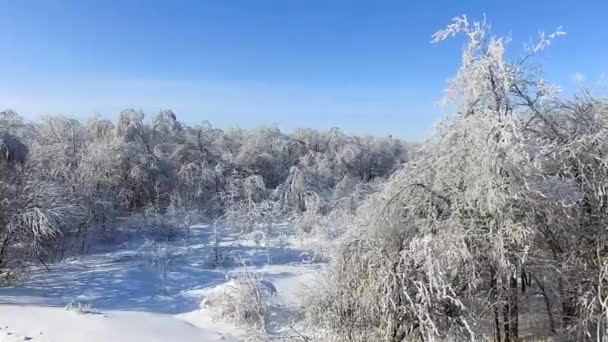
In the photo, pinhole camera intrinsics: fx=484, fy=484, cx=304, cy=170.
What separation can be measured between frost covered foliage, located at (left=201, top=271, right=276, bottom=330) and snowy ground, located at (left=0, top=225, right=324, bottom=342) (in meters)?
0.22

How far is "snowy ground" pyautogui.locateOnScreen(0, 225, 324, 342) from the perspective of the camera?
30.7 feet

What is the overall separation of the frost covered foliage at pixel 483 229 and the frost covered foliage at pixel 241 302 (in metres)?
2.32

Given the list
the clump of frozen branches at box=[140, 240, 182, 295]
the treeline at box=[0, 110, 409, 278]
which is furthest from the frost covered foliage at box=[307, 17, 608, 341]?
the clump of frozen branches at box=[140, 240, 182, 295]

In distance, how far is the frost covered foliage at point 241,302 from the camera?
1026cm

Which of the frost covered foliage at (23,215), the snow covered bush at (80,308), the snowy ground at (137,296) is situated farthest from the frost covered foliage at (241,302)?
the frost covered foliage at (23,215)

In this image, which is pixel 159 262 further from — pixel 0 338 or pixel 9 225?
pixel 0 338

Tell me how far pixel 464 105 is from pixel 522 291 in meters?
3.57

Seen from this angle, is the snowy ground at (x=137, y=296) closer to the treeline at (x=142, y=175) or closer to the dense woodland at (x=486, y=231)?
the treeline at (x=142, y=175)

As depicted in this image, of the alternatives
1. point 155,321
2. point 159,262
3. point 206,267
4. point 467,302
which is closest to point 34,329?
point 155,321

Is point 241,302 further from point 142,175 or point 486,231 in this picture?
point 142,175

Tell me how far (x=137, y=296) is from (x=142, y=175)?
12455 mm

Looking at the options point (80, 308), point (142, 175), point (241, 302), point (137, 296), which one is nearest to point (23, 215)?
point (137, 296)

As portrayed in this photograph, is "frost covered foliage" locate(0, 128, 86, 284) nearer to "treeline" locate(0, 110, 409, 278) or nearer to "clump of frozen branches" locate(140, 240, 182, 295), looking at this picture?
"treeline" locate(0, 110, 409, 278)

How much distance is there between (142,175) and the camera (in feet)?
78.4
